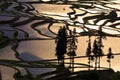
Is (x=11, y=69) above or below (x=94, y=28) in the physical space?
above

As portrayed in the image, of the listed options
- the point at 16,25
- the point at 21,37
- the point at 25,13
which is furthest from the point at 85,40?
the point at 25,13

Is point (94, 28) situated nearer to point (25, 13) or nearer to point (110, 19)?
point (110, 19)

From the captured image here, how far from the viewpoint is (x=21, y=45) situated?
162ft

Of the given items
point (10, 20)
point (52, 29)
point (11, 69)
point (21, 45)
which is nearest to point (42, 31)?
point (52, 29)

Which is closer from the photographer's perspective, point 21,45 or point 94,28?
point 21,45

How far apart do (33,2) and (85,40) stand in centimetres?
4222

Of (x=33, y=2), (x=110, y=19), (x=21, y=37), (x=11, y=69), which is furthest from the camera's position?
(x=33, y=2)

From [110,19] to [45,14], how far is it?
43.9 ft

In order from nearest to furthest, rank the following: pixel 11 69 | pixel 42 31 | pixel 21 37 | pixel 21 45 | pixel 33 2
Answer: pixel 11 69 < pixel 21 45 < pixel 21 37 < pixel 42 31 < pixel 33 2

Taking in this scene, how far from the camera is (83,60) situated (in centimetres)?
4419

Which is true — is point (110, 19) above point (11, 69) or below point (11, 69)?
below

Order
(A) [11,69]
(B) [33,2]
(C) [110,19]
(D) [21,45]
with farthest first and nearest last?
(B) [33,2], (C) [110,19], (D) [21,45], (A) [11,69]

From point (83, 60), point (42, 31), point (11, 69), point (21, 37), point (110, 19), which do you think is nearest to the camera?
point (11, 69)

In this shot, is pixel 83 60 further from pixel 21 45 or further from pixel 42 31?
pixel 42 31
